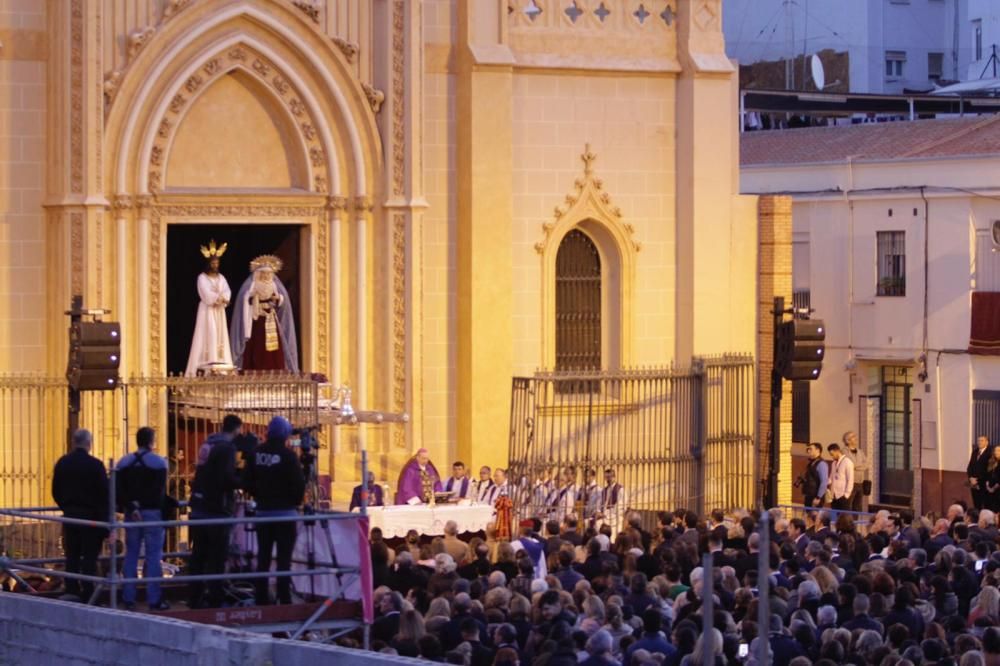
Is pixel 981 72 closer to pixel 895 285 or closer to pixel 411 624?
pixel 895 285

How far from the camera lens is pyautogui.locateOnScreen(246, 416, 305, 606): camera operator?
16.8 meters

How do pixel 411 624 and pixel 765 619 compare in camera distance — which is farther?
pixel 411 624

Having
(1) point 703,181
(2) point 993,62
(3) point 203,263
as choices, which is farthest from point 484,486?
(2) point 993,62

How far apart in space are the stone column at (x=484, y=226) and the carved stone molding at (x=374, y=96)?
1055mm

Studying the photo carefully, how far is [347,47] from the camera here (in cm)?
2775

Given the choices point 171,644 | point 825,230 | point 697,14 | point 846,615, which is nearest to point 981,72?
point 825,230

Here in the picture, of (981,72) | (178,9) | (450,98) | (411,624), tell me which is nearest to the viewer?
(411,624)

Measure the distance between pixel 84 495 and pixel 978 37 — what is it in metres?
37.7

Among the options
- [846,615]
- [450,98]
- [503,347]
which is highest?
[450,98]

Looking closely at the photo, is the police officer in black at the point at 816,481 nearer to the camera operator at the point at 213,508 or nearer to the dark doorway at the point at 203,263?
the dark doorway at the point at 203,263

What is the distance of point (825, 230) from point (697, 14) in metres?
11.7

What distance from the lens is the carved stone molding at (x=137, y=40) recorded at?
26.5 meters

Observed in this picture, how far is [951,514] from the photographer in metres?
23.2

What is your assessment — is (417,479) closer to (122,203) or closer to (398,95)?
(122,203)
